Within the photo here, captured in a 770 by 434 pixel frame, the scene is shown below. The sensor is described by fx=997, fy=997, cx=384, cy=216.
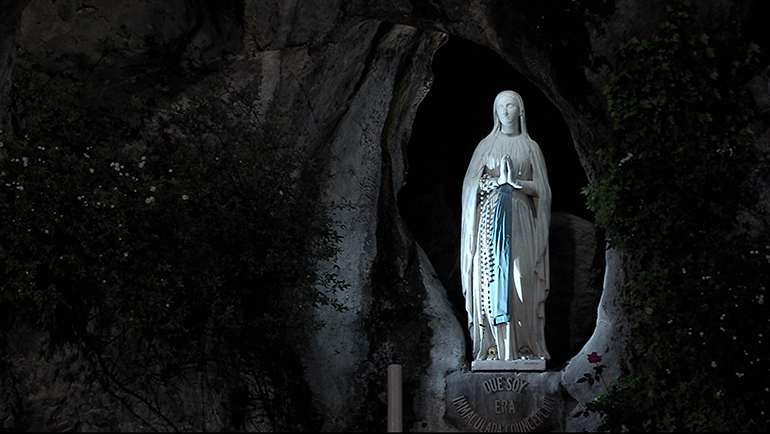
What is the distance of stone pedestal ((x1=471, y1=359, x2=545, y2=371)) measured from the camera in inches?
267

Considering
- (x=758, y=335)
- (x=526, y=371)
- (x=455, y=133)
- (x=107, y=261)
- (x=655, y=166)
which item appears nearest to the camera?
(x=758, y=335)

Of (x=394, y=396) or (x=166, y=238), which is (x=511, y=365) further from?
(x=394, y=396)

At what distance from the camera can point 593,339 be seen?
265 inches

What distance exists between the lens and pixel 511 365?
6.82 m

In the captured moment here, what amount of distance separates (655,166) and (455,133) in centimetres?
318

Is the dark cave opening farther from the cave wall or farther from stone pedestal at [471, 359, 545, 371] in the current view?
stone pedestal at [471, 359, 545, 371]

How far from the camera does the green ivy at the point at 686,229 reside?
18.2ft

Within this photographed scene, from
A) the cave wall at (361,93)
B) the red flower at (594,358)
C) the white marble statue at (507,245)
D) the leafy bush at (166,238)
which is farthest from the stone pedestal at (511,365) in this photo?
the leafy bush at (166,238)

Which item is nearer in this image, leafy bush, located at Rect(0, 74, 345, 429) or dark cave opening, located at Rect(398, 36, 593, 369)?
leafy bush, located at Rect(0, 74, 345, 429)

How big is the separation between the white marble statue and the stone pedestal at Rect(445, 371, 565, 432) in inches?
4.5

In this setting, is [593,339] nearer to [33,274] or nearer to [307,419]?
[307,419]

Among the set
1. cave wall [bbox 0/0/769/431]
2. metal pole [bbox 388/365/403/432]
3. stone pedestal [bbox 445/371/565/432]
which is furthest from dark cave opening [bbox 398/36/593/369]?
metal pole [bbox 388/365/403/432]

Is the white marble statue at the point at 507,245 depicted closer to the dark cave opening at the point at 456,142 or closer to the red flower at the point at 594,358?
the red flower at the point at 594,358

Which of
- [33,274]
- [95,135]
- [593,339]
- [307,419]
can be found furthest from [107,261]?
[593,339]
